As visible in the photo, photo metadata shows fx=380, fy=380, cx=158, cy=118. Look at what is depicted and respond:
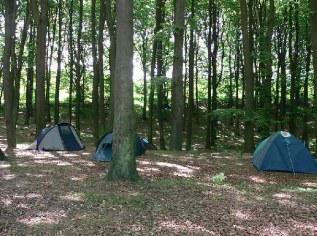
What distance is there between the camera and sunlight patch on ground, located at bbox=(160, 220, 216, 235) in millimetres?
6316

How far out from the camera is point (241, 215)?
722 centimetres

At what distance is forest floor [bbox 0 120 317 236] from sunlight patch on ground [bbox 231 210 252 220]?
18mm

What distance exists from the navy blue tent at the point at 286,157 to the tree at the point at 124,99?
207 inches

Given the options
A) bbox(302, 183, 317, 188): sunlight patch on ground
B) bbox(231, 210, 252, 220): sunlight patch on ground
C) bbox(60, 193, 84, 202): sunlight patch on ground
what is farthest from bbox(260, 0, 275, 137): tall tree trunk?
bbox(60, 193, 84, 202): sunlight patch on ground

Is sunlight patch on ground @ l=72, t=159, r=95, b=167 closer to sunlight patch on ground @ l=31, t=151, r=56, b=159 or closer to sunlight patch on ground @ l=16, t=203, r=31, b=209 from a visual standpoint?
sunlight patch on ground @ l=31, t=151, r=56, b=159

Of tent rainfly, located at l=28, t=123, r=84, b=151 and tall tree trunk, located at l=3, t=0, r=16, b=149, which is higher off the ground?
tall tree trunk, located at l=3, t=0, r=16, b=149

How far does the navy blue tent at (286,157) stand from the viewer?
12531 mm

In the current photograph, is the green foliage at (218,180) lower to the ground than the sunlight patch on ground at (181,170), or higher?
lower

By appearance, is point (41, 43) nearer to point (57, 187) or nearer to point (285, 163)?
point (57, 187)

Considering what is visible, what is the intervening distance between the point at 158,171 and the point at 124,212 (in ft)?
14.8

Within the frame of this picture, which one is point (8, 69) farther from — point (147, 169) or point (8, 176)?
point (147, 169)

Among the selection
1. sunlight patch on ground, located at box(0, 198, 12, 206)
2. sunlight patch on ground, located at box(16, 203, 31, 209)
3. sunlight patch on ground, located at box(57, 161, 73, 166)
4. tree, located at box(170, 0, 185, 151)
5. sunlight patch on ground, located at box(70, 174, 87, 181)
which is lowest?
sunlight patch on ground, located at box(16, 203, 31, 209)

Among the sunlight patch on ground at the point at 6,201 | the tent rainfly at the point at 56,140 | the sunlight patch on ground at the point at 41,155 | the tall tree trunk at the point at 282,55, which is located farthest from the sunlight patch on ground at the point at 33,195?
the tall tree trunk at the point at 282,55

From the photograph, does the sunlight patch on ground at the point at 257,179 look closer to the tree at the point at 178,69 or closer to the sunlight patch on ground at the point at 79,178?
the sunlight patch on ground at the point at 79,178
